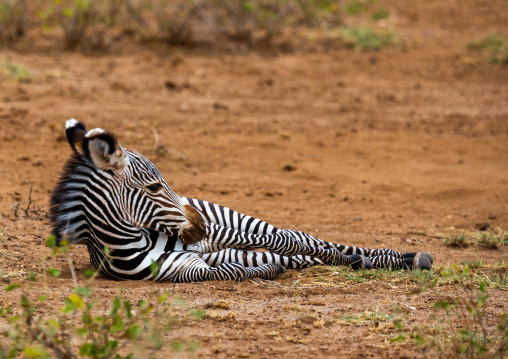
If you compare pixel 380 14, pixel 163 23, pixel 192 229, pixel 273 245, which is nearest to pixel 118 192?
pixel 192 229

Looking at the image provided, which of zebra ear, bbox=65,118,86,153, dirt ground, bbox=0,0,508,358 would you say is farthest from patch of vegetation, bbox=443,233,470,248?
zebra ear, bbox=65,118,86,153

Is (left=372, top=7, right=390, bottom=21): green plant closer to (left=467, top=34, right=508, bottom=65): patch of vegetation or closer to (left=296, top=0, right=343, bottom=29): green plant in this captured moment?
(left=296, top=0, right=343, bottom=29): green plant

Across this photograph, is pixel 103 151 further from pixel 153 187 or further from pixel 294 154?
pixel 294 154

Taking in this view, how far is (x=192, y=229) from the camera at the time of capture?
498 cm

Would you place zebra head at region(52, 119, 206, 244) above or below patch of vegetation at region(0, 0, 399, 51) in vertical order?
below

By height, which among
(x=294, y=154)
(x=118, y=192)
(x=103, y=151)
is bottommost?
(x=118, y=192)

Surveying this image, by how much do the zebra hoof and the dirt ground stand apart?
0.37 metres

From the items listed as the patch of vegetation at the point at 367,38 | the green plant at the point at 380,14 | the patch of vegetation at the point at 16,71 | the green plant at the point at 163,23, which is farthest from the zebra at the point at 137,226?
the green plant at the point at 380,14

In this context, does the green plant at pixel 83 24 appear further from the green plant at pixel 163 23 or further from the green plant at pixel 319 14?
the green plant at pixel 319 14

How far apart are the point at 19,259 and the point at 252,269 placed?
1942mm

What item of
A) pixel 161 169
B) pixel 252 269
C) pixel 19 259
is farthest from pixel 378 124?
pixel 19 259

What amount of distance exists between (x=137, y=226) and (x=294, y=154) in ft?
15.7

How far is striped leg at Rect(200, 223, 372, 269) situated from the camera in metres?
5.38

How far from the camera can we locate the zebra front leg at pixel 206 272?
4.99 meters
